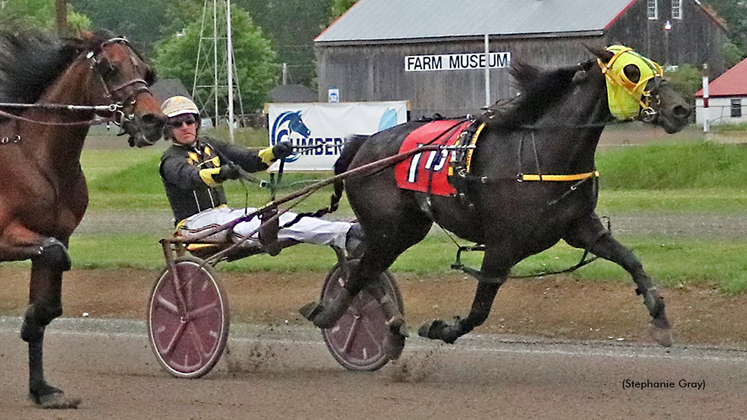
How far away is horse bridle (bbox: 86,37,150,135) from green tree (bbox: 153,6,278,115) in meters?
44.4

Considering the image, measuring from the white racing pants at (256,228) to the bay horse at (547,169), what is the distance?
0.73m

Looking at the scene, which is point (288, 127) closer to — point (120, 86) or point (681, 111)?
point (120, 86)

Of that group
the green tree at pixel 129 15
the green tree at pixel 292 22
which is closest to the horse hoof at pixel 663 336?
the green tree at pixel 129 15

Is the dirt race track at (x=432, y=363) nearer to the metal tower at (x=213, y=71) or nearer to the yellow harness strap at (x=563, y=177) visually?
the yellow harness strap at (x=563, y=177)

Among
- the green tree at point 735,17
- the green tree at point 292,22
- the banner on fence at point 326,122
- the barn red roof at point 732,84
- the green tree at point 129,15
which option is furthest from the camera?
the green tree at point 292,22

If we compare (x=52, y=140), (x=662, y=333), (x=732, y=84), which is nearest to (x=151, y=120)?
(x=52, y=140)

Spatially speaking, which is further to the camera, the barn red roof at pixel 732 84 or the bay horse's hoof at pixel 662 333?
the barn red roof at pixel 732 84

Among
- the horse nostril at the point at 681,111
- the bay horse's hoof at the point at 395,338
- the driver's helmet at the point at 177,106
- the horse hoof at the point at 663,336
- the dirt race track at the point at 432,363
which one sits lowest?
the dirt race track at the point at 432,363

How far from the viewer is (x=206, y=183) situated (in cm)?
770

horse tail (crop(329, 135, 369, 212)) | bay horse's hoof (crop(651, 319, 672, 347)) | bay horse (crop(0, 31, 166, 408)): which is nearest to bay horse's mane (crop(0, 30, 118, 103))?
bay horse (crop(0, 31, 166, 408))

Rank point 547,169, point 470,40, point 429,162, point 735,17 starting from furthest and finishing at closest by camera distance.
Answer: point 735,17 → point 470,40 → point 429,162 → point 547,169

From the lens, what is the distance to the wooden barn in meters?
40.7

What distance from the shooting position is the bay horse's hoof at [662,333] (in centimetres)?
679

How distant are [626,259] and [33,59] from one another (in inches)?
133
